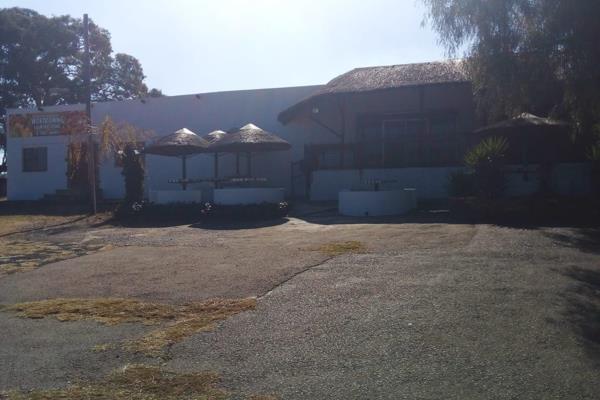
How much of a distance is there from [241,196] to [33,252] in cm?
765

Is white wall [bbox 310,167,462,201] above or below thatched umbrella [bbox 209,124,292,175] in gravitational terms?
below

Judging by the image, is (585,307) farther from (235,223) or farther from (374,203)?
(235,223)

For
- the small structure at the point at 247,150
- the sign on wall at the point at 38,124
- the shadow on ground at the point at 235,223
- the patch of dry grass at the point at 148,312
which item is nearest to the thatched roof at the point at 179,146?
the small structure at the point at 247,150

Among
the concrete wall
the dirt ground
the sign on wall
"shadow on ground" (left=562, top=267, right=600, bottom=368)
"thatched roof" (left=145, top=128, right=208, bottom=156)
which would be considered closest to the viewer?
the dirt ground

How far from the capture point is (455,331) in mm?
6215

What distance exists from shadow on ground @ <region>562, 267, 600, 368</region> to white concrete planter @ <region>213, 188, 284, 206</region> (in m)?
12.6

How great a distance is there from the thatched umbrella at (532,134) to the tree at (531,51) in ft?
10.8

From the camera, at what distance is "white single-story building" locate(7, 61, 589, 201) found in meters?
22.6

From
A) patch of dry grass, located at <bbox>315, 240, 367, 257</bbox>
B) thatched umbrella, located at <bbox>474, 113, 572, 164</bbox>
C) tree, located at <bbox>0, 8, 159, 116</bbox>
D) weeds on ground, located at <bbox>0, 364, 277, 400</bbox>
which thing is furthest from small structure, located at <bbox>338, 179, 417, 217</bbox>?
tree, located at <bbox>0, 8, 159, 116</bbox>

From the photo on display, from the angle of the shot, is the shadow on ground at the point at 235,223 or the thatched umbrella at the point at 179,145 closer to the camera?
the shadow on ground at the point at 235,223

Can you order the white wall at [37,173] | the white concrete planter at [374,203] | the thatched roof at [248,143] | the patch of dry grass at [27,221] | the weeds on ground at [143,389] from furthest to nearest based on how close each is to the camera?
the white wall at [37,173], the thatched roof at [248,143], the patch of dry grass at [27,221], the white concrete planter at [374,203], the weeds on ground at [143,389]

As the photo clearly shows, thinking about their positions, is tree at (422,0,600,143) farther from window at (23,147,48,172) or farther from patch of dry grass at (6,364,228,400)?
window at (23,147,48,172)

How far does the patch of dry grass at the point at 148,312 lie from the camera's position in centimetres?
661

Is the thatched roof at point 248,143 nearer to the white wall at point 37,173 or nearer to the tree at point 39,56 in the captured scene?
the white wall at point 37,173
